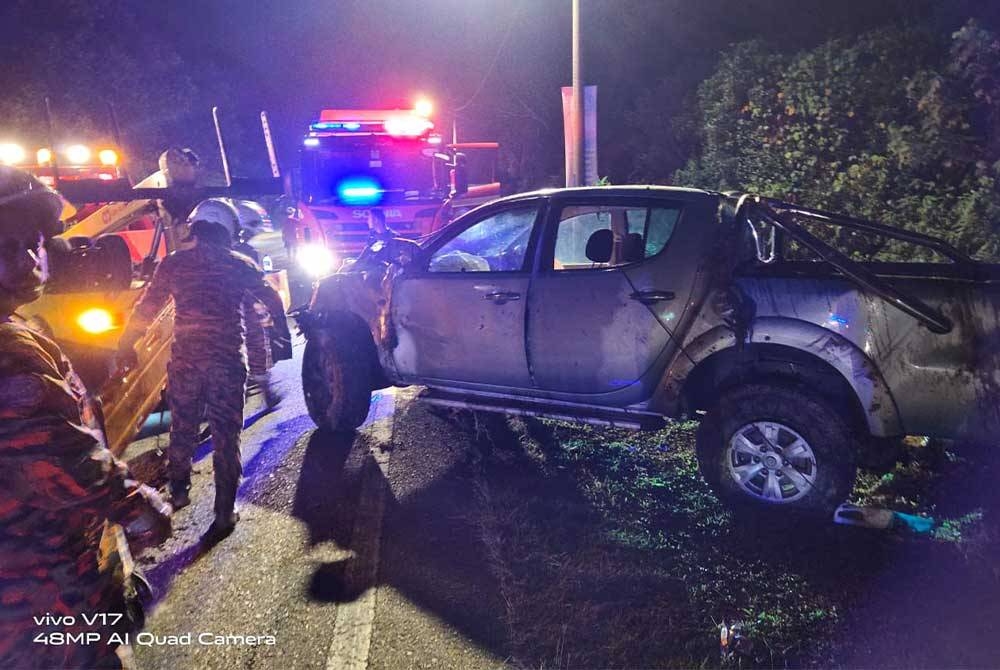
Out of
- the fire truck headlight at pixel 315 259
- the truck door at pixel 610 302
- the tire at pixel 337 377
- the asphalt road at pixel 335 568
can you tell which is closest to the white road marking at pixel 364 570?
the asphalt road at pixel 335 568

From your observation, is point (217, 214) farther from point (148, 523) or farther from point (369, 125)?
point (369, 125)

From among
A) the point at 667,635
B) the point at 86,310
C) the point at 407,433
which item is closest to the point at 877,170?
the point at 407,433

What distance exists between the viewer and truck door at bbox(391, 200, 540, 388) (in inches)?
163

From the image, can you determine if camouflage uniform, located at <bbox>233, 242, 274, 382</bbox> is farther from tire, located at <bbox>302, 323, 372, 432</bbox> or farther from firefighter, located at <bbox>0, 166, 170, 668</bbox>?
firefighter, located at <bbox>0, 166, 170, 668</bbox>

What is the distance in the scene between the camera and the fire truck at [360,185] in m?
9.94

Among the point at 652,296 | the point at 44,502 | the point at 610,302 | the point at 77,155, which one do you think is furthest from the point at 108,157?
the point at 44,502

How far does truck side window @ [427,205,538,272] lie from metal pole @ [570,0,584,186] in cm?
653

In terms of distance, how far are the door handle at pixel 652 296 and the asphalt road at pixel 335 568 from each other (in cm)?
163

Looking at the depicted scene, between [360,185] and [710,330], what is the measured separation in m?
7.80

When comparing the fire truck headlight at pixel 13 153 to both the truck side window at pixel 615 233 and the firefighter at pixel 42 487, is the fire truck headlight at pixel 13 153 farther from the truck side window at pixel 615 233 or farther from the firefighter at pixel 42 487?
the firefighter at pixel 42 487

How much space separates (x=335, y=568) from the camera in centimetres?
328

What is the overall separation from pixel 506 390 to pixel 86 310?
315 cm

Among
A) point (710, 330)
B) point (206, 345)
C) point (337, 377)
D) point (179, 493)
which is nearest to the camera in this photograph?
point (710, 330)

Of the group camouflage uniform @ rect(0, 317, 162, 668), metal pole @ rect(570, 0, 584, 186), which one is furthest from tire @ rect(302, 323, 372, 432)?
metal pole @ rect(570, 0, 584, 186)
